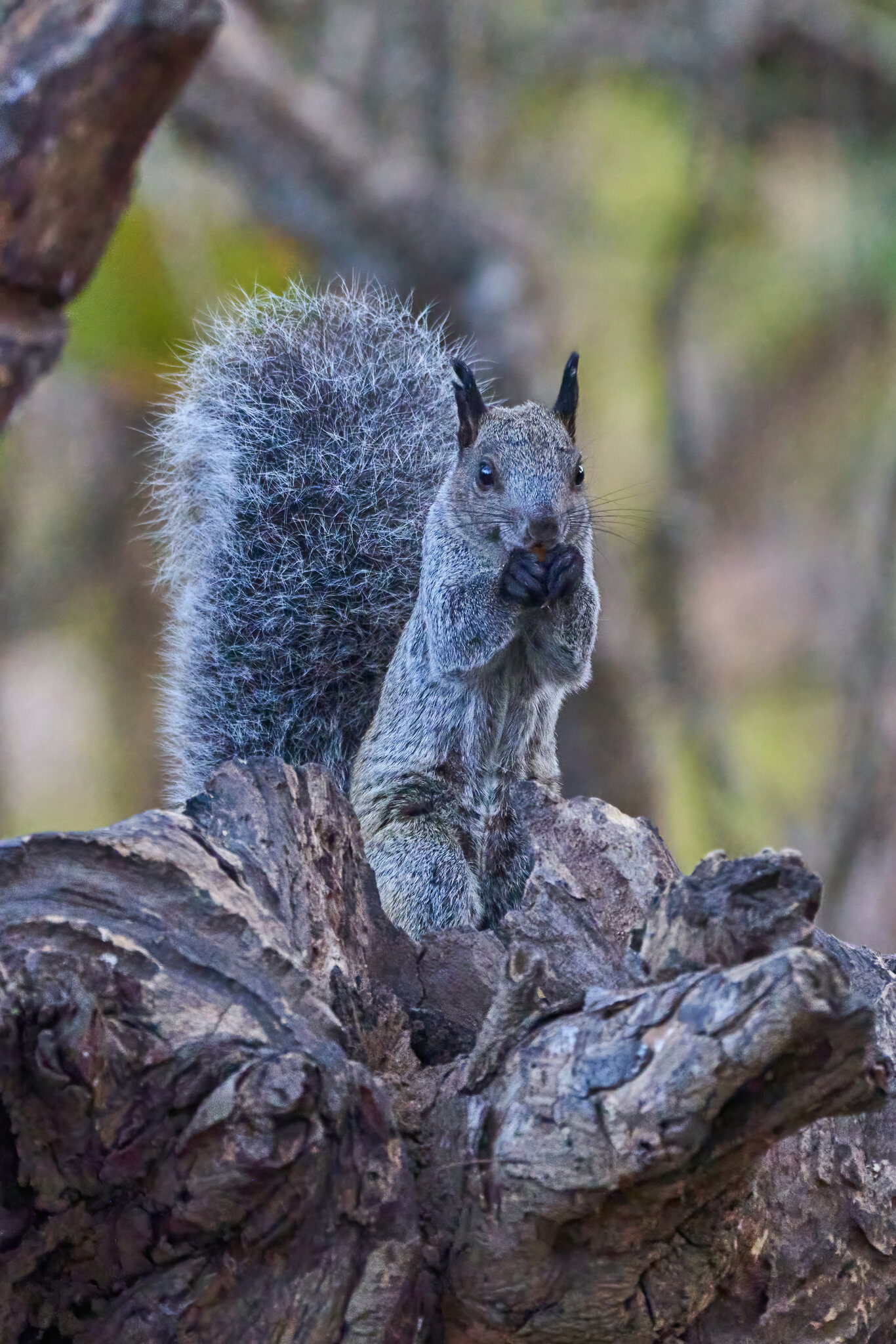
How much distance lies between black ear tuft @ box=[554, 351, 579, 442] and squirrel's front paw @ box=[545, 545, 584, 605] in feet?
1.45

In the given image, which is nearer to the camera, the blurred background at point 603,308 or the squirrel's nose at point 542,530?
the squirrel's nose at point 542,530

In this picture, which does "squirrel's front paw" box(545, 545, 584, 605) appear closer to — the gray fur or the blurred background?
the gray fur

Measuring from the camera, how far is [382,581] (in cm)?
314

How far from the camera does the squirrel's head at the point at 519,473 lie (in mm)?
2670

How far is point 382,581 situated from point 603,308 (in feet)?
16.5

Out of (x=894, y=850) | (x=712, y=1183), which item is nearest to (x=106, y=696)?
(x=894, y=850)

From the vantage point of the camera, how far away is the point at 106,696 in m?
6.36

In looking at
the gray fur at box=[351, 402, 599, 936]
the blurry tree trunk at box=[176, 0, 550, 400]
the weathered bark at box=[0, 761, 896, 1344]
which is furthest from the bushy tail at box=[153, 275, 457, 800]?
the blurry tree trunk at box=[176, 0, 550, 400]

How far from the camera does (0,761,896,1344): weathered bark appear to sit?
57.9 inches

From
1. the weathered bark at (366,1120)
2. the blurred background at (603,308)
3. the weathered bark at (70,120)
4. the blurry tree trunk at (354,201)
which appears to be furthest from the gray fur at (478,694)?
the blurry tree trunk at (354,201)

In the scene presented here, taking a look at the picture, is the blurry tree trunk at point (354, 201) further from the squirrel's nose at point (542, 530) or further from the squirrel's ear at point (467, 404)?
the squirrel's nose at point (542, 530)

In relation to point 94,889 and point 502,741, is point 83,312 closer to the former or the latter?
point 502,741

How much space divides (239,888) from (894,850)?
431 cm

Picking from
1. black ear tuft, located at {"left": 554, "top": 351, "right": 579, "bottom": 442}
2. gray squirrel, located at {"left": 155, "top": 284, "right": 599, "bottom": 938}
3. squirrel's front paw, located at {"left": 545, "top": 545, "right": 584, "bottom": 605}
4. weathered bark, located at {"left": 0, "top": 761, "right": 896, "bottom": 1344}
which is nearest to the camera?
weathered bark, located at {"left": 0, "top": 761, "right": 896, "bottom": 1344}
